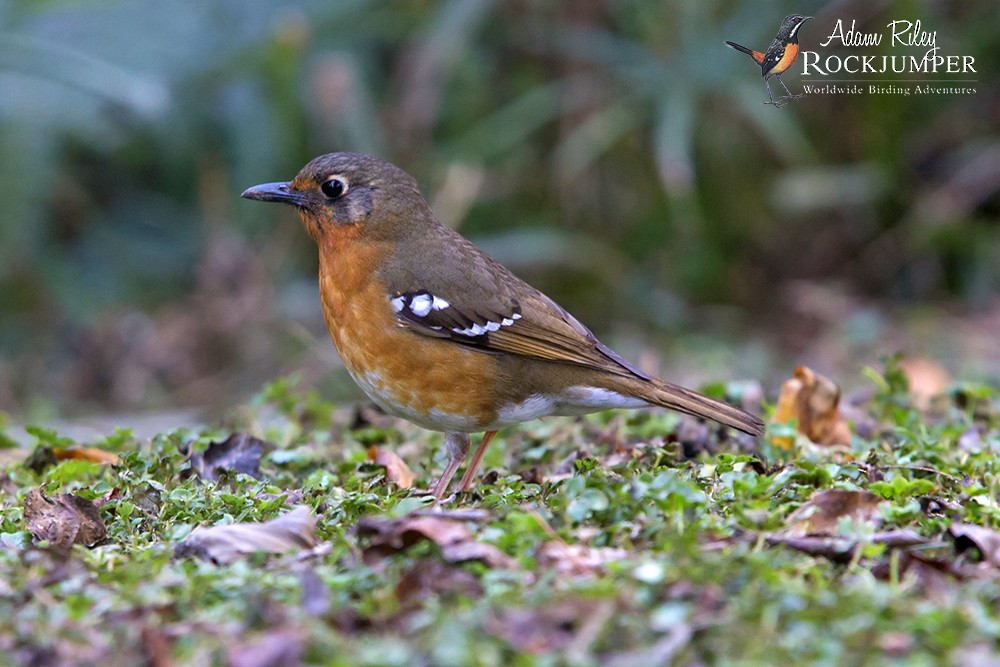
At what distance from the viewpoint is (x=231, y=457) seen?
Answer: 489 centimetres

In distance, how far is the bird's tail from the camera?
4.75m

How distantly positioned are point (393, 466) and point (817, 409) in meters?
1.81

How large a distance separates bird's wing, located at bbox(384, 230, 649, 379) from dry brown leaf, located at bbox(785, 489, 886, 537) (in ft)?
4.17

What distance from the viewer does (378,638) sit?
284cm

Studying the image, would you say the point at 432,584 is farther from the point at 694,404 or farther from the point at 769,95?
the point at 769,95

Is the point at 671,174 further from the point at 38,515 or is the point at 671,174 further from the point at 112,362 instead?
the point at 38,515

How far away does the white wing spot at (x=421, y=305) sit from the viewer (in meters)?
5.00

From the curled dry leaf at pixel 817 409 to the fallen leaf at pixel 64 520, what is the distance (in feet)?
9.24

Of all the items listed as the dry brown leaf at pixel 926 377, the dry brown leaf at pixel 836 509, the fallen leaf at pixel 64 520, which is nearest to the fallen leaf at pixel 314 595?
the fallen leaf at pixel 64 520

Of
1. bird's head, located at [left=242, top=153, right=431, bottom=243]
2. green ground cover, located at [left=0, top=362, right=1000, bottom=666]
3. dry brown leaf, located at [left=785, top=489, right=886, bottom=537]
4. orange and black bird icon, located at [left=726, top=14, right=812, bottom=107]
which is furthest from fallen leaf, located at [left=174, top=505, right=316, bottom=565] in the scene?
orange and black bird icon, located at [left=726, top=14, right=812, bottom=107]

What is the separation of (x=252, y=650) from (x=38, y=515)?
1.61 meters

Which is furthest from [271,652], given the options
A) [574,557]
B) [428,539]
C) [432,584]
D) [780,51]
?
[780,51]

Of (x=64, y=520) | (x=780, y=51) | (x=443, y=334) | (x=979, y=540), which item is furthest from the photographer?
(x=780, y=51)

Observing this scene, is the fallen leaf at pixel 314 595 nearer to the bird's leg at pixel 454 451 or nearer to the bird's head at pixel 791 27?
the bird's leg at pixel 454 451
